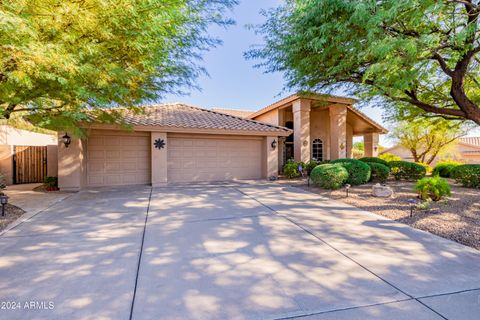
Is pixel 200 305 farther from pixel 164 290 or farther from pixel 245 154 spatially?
pixel 245 154

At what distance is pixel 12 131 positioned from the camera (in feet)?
42.8

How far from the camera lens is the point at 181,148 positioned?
35.6ft

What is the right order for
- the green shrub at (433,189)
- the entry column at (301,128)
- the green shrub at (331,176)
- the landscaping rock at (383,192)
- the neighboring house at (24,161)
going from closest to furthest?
the green shrub at (433,189) → the landscaping rock at (383,192) → the green shrub at (331,176) → the neighboring house at (24,161) → the entry column at (301,128)

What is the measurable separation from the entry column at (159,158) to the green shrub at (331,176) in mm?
6516

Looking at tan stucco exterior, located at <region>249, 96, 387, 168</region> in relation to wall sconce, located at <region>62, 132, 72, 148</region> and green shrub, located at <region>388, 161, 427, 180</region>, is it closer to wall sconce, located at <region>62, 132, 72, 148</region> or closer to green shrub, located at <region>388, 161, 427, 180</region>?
green shrub, located at <region>388, 161, 427, 180</region>

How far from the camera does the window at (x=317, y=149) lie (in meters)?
16.3

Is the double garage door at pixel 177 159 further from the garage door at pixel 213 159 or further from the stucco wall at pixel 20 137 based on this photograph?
the stucco wall at pixel 20 137

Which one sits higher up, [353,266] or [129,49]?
[129,49]

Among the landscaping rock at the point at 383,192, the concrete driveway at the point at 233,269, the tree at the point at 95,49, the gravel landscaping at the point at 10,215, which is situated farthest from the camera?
the landscaping rock at the point at 383,192

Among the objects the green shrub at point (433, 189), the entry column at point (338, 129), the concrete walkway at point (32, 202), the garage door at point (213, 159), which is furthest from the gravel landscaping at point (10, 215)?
the entry column at point (338, 129)

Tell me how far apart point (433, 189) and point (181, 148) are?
31.2 feet

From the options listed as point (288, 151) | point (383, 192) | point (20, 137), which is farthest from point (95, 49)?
point (20, 137)

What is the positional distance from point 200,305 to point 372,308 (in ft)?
5.77

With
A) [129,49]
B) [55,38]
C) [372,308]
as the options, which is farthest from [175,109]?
[372,308]
